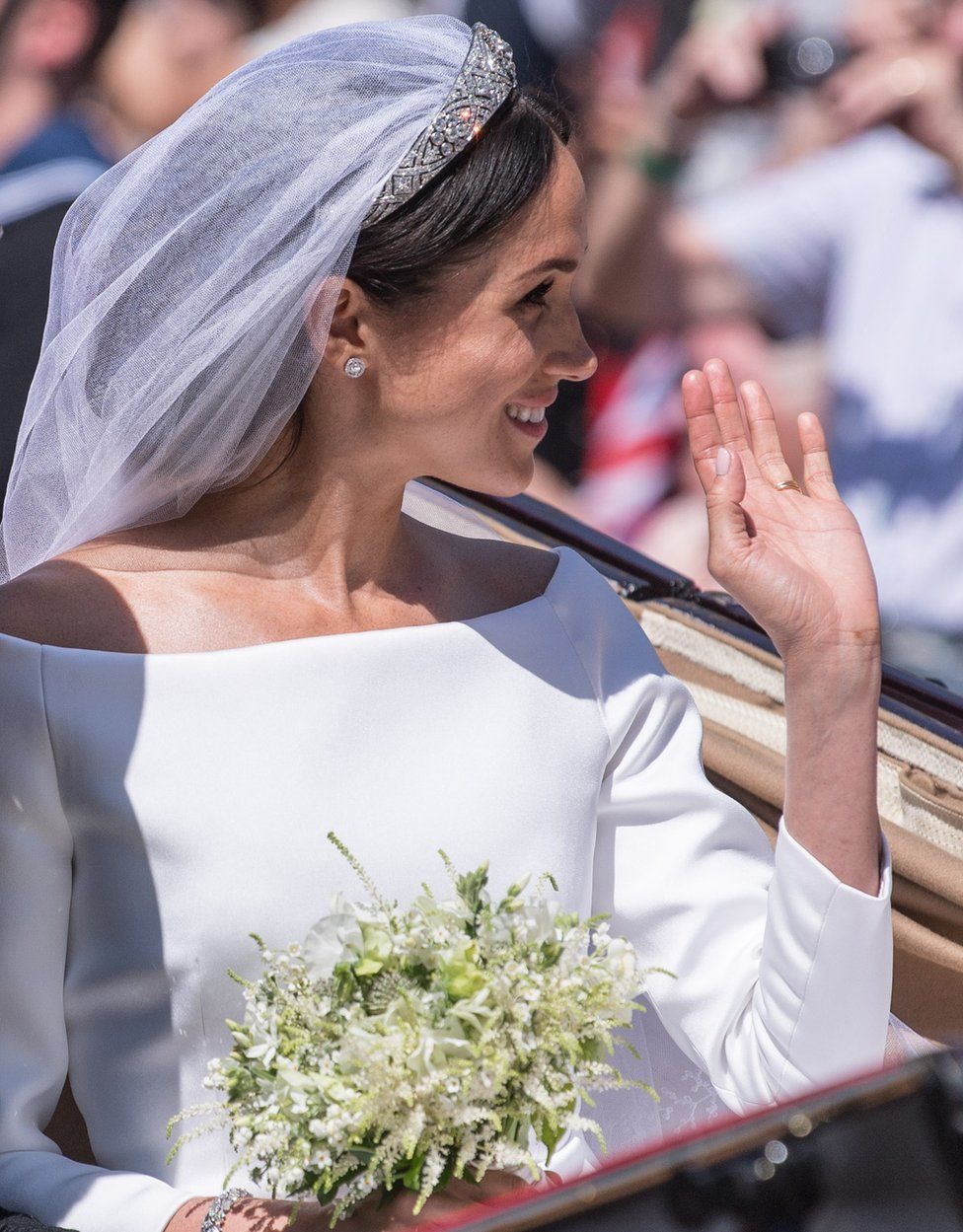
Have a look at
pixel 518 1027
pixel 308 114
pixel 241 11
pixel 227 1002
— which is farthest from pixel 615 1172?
pixel 241 11

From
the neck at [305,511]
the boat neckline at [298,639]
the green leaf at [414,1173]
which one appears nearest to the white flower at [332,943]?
the green leaf at [414,1173]

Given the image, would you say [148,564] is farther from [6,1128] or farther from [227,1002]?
[6,1128]

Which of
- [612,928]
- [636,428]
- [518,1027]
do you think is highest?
[518,1027]

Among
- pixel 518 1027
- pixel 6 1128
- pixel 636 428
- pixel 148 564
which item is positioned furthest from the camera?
pixel 636 428

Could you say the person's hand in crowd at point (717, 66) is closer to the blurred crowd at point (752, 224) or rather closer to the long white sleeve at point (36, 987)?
the blurred crowd at point (752, 224)

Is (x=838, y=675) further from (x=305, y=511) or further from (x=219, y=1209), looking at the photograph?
(x=219, y=1209)

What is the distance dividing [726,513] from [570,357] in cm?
23

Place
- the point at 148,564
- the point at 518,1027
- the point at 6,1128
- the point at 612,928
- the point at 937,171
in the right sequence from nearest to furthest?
1. the point at 518,1027
2. the point at 6,1128
3. the point at 148,564
4. the point at 612,928
5. the point at 937,171

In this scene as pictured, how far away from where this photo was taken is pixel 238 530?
1621 millimetres

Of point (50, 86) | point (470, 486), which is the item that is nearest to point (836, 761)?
point (470, 486)

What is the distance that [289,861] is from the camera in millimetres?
1472

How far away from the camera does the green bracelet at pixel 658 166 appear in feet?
13.5

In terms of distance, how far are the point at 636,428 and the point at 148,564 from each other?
111 inches

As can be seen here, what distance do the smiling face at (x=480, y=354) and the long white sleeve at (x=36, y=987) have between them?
0.44m
